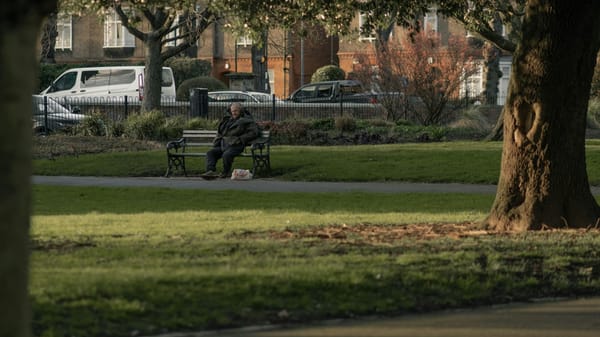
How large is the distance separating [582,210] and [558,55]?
1.68 m

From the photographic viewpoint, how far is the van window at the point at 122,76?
4681 cm

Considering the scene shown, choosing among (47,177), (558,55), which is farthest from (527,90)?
(47,177)

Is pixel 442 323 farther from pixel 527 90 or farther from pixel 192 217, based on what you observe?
pixel 192 217

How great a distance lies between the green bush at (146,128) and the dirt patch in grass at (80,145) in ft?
3.23

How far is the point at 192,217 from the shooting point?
1454cm

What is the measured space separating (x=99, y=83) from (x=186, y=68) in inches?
620

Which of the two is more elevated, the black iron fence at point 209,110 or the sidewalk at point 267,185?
the black iron fence at point 209,110

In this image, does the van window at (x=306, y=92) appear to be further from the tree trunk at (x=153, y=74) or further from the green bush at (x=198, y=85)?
the tree trunk at (x=153, y=74)

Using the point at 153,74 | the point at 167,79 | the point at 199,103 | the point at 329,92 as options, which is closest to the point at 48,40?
the point at 167,79

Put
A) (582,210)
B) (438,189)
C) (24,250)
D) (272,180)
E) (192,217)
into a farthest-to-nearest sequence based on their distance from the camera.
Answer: (272,180)
(438,189)
(192,217)
(582,210)
(24,250)

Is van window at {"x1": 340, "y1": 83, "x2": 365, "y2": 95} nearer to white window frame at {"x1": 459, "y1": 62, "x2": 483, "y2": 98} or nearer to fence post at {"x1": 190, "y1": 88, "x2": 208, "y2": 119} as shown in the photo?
white window frame at {"x1": 459, "y1": 62, "x2": 483, "y2": 98}

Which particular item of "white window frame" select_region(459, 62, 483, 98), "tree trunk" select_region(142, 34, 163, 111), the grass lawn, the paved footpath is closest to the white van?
"tree trunk" select_region(142, 34, 163, 111)

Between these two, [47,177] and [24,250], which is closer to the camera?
[24,250]

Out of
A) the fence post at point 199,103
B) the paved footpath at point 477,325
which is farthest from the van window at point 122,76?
the paved footpath at point 477,325
